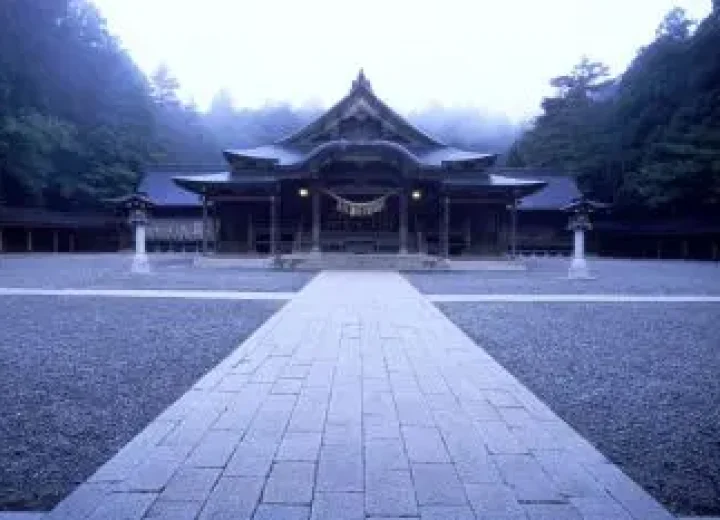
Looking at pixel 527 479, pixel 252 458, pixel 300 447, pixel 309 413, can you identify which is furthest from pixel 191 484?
pixel 527 479

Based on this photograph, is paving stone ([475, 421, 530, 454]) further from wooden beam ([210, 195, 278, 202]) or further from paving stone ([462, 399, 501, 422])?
wooden beam ([210, 195, 278, 202])

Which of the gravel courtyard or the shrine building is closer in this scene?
the gravel courtyard

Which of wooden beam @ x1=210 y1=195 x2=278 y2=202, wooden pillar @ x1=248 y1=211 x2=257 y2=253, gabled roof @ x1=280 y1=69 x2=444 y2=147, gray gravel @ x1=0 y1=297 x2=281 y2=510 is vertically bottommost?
gray gravel @ x1=0 y1=297 x2=281 y2=510

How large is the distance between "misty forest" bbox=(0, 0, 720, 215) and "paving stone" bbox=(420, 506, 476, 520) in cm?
3628

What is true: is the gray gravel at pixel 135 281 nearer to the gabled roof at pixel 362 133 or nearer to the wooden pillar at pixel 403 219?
the wooden pillar at pixel 403 219

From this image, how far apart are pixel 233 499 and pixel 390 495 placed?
0.82 meters

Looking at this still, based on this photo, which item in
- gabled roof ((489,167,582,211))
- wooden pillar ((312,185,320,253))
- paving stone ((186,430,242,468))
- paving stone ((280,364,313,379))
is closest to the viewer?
paving stone ((186,430,242,468))

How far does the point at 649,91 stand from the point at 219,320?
41505mm

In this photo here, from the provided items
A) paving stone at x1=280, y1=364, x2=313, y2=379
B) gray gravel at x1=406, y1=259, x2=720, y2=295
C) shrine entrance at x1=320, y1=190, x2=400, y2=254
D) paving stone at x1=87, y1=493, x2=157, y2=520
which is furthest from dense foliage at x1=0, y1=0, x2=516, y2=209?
paving stone at x1=87, y1=493, x2=157, y2=520

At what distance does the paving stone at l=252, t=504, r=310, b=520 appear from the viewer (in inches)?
114

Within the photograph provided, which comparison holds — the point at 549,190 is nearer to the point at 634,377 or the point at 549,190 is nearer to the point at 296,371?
the point at 634,377

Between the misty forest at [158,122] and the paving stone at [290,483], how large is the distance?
36.3 meters

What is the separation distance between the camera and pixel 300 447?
12.7ft

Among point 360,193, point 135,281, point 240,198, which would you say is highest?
point 360,193
